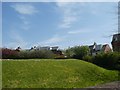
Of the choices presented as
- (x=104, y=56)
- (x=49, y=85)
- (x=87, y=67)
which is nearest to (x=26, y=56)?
(x=104, y=56)

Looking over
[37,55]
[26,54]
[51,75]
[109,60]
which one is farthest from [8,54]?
[51,75]

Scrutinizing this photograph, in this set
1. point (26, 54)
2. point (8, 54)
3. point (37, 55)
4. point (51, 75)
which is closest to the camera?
point (51, 75)

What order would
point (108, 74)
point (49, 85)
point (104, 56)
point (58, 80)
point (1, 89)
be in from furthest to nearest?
point (104, 56) → point (108, 74) → point (58, 80) → point (49, 85) → point (1, 89)

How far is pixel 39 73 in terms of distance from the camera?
949 inches

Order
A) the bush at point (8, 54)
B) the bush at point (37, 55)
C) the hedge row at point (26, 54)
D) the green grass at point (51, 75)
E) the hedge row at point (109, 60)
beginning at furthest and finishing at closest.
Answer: the bush at point (37, 55)
the hedge row at point (26, 54)
the hedge row at point (109, 60)
the bush at point (8, 54)
the green grass at point (51, 75)

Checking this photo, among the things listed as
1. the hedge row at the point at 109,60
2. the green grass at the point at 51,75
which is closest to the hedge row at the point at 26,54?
the hedge row at the point at 109,60

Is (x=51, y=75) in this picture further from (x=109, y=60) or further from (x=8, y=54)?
(x=109, y=60)

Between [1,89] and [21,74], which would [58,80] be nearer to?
[21,74]

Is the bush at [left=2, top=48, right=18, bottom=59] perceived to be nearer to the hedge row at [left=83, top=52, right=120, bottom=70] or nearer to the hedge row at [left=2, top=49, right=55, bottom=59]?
the hedge row at [left=2, top=49, right=55, bottom=59]

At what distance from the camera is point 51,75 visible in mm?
24062

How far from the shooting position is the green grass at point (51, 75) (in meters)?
21.2

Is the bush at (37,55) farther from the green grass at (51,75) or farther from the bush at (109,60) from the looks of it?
the green grass at (51,75)

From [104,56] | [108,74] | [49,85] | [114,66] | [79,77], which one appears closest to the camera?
[49,85]

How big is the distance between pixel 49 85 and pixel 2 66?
6143mm
